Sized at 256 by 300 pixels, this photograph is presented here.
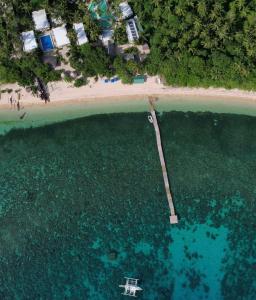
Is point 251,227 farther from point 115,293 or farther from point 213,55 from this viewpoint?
point 213,55

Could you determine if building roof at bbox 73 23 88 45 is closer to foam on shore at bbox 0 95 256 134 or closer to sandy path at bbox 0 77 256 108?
sandy path at bbox 0 77 256 108

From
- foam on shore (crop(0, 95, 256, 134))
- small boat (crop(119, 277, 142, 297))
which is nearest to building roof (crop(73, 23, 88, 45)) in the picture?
foam on shore (crop(0, 95, 256, 134))

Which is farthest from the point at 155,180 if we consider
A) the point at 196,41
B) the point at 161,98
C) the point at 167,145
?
the point at 196,41

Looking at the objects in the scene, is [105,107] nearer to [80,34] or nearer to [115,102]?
[115,102]

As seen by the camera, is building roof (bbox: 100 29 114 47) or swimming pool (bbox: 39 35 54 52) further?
→ building roof (bbox: 100 29 114 47)

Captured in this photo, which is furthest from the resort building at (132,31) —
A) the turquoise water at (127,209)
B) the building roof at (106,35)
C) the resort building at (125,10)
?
the turquoise water at (127,209)

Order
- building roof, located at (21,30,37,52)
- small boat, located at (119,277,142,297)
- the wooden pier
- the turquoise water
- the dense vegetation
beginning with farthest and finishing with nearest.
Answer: building roof, located at (21,30,37,52)
the wooden pier
the dense vegetation
the turquoise water
small boat, located at (119,277,142,297)

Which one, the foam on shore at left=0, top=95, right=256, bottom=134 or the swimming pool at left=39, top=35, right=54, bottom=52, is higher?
the swimming pool at left=39, top=35, right=54, bottom=52
